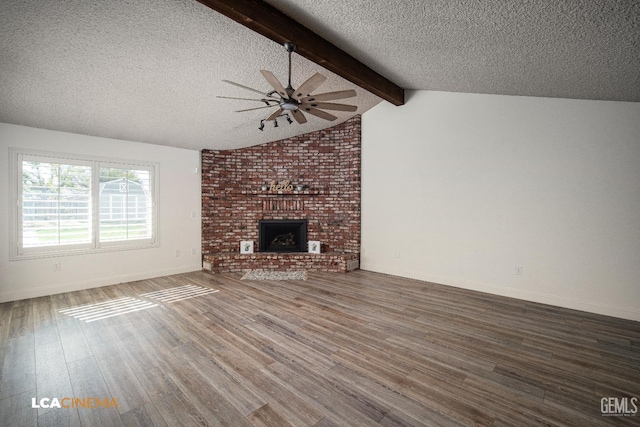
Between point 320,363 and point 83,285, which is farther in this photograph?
point 83,285

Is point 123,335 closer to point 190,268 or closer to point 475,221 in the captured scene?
point 190,268

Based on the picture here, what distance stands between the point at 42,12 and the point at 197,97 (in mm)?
1633

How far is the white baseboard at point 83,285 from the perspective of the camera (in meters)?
3.88

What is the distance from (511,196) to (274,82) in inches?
140

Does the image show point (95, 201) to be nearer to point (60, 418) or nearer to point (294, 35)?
point (60, 418)

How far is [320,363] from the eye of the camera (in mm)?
2365

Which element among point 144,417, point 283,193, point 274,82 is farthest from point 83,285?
point 274,82

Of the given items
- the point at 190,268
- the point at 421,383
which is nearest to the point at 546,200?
the point at 421,383

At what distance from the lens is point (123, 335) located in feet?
9.42

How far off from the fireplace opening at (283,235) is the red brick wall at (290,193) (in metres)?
0.13

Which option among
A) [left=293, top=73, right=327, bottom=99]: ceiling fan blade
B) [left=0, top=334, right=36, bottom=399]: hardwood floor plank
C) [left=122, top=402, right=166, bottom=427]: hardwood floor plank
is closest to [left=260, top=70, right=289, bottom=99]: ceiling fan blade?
[left=293, top=73, right=327, bottom=99]: ceiling fan blade

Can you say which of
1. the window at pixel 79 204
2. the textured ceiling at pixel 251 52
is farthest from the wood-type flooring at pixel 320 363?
the textured ceiling at pixel 251 52

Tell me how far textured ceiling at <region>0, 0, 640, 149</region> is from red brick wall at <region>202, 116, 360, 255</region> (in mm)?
1863

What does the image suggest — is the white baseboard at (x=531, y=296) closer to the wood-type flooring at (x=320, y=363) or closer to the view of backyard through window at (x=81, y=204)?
the wood-type flooring at (x=320, y=363)
